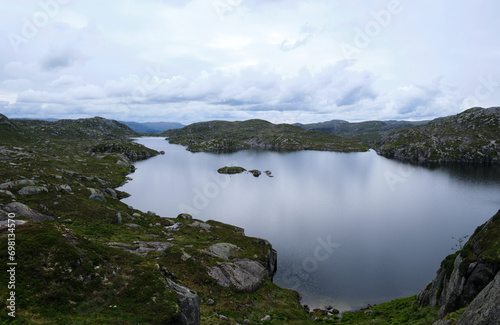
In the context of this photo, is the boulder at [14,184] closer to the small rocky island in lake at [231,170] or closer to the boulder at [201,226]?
the boulder at [201,226]

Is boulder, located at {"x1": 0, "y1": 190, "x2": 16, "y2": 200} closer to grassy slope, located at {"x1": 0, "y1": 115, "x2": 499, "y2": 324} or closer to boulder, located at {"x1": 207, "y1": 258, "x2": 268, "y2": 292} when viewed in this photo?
grassy slope, located at {"x1": 0, "y1": 115, "x2": 499, "y2": 324}

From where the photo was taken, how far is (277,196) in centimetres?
10600

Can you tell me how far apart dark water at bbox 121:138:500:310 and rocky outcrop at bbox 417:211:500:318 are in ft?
57.4

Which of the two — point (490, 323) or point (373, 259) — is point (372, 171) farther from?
point (490, 323)

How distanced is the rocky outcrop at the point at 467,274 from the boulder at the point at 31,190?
3008 inches

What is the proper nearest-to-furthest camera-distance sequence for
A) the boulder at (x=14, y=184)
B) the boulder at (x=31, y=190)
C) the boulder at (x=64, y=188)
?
the boulder at (x=14, y=184) → the boulder at (x=31, y=190) → the boulder at (x=64, y=188)

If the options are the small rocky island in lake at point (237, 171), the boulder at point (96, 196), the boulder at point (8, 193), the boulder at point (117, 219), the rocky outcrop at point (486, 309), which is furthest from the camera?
the small rocky island in lake at point (237, 171)

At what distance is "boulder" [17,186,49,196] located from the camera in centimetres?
5650

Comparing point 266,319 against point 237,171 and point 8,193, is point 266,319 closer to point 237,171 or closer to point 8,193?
point 8,193

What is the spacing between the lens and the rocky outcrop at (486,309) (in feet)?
52.7

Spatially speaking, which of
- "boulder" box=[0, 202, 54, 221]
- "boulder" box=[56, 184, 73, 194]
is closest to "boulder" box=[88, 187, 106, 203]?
"boulder" box=[56, 184, 73, 194]

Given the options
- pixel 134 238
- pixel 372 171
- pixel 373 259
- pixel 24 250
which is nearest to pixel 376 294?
pixel 373 259

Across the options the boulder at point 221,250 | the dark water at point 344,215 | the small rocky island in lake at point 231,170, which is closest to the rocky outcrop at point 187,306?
the boulder at point 221,250

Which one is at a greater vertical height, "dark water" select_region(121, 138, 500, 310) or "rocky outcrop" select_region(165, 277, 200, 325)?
"rocky outcrop" select_region(165, 277, 200, 325)
